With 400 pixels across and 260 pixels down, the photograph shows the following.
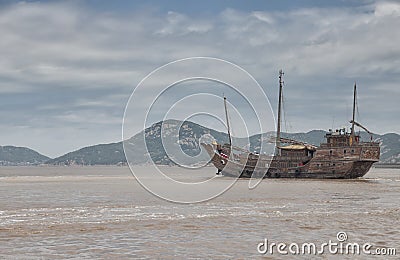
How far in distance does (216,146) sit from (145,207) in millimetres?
54319

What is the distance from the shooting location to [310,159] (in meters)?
75.3

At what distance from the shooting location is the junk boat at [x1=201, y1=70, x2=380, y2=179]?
72.1m

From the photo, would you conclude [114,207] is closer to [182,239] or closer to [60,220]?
[60,220]

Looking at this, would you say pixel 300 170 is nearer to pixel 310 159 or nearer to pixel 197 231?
pixel 310 159

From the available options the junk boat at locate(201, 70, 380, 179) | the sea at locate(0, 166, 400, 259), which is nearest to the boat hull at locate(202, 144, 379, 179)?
the junk boat at locate(201, 70, 380, 179)

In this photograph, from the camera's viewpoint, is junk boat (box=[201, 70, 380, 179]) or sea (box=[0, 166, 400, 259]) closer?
sea (box=[0, 166, 400, 259])

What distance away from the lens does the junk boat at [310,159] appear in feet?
237

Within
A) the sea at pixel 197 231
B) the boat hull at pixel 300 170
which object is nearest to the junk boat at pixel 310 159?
the boat hull at pixel 300 170

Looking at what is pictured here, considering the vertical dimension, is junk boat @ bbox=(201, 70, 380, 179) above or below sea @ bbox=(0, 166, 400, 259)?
above

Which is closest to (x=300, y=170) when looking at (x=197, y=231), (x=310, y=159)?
(x=310, y=159)

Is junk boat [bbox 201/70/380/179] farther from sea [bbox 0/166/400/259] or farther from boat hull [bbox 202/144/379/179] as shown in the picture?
sea [bbox 0/166/400/259]

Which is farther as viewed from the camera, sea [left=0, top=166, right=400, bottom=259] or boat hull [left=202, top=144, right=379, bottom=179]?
boat hull [left=202, top=144, right=379, bottom=179]

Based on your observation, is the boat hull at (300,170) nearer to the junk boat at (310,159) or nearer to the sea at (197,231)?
the junk boat at (310,159)

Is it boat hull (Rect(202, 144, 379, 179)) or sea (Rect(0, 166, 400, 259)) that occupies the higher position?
boat hull (Rect(202, 144, 379, 179))
